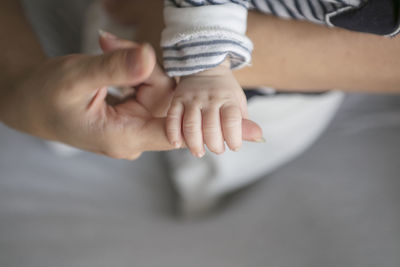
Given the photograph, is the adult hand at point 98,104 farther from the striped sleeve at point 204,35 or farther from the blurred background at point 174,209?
the blurred background at point 174,209

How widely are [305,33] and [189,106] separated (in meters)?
0.24

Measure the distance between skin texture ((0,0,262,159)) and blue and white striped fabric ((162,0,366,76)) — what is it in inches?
1.6

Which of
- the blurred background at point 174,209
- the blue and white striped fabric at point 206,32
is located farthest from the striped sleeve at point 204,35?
the blurred background at point 174,209

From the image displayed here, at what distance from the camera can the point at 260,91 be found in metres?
0.59

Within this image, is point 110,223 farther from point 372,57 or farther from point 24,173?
point 372,57

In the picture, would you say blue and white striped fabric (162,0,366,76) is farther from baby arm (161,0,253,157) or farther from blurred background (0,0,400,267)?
blurred background (0,0,400,267)

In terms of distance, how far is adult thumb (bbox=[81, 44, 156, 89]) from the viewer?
0.36 metres

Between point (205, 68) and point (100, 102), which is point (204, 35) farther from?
point (100, 102)

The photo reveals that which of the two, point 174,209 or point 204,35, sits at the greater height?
point 204,35

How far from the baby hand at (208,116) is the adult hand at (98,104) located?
0.02 meters

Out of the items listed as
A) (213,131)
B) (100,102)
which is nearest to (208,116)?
(213,131)

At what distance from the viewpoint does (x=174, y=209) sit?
861 mm

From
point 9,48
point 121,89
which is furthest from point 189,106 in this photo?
point 9,48

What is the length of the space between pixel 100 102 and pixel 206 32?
0.16m
